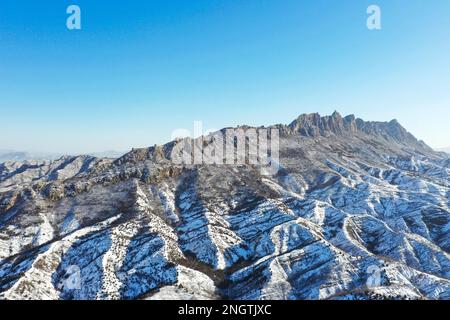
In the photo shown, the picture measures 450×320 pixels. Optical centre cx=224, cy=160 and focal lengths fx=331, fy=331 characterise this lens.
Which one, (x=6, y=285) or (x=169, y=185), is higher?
(x=169, y=185)

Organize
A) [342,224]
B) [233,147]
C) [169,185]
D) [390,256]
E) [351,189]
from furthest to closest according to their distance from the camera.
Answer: [233,147], [351,189], [169,185], [342,224], [390,256]

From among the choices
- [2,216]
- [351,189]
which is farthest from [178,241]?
[351,189]

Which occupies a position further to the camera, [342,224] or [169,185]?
[169,185]

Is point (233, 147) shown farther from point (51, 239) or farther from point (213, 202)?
point (51, 239)
